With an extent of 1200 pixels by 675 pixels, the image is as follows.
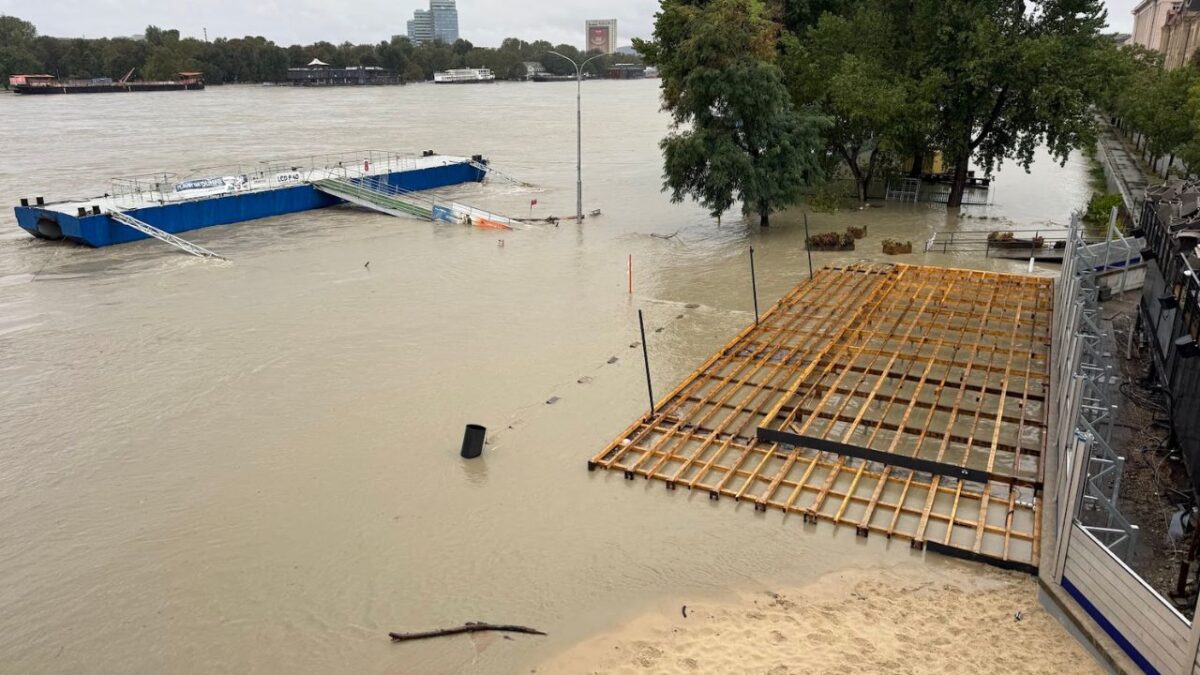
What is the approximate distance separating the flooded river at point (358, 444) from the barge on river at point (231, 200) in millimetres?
1132

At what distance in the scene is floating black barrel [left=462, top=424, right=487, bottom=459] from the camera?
563 inches

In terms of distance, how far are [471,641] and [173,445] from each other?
8.59 m

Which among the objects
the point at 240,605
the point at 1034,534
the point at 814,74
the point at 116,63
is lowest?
the point at 240,605

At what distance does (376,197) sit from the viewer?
133 feet

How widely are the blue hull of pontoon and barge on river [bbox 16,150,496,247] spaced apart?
0.04 m

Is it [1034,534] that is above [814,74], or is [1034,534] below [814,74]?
below

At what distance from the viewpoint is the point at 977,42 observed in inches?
1258

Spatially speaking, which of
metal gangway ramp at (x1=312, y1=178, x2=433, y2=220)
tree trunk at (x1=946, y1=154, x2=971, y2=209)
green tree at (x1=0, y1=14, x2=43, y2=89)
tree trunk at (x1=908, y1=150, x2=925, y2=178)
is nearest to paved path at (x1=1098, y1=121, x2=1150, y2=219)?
tree trunk at (x1=946, y1=154, x2=971, y2=209)

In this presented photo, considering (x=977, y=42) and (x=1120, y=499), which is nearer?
(x=1120, y=499)

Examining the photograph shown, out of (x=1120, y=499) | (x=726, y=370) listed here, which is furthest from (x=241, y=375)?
(x=1120, y=499)

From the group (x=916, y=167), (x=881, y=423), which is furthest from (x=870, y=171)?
(x=881, y=423)

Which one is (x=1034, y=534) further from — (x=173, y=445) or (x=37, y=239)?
(x=37, y=239)

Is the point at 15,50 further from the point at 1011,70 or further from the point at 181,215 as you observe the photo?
the point at 1011,70

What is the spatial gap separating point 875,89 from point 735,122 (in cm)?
735
